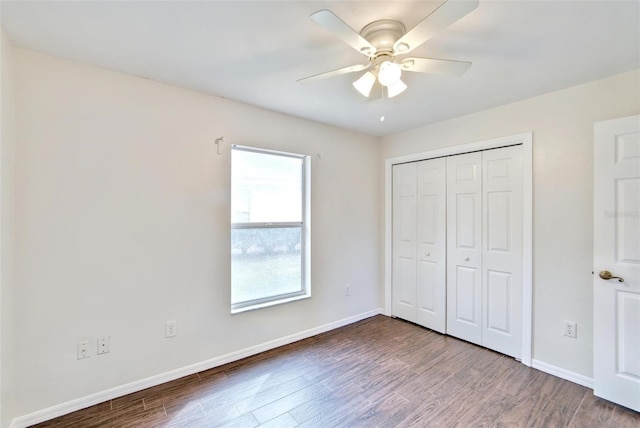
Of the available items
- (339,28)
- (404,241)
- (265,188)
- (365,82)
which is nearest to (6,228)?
(265,188)

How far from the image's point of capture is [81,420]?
1.84m

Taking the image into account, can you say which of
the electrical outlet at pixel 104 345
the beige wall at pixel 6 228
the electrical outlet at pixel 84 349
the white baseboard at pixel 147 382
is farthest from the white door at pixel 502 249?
the beige wall at pixel 6 228

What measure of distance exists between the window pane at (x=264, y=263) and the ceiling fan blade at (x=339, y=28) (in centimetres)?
188

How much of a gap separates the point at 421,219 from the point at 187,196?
2557 millimetres

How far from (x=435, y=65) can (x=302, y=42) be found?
78 centimetres

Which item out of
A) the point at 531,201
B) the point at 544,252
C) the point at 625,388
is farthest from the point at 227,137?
the point at 625,388

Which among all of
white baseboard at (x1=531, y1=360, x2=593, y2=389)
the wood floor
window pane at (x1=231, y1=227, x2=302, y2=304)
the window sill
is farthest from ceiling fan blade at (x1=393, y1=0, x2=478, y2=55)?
white baseboard at (x1=531, y1=360, x2=593, y2=389)

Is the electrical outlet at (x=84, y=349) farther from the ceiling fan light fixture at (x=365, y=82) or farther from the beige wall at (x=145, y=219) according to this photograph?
the ceiling fan light fixture at (x=365, y=82)

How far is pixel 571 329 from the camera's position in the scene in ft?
7.59

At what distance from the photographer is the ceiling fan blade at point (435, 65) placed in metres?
1.52

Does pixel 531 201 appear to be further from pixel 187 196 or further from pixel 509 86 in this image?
pixel 187 196

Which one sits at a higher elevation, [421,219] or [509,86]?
[509,86]

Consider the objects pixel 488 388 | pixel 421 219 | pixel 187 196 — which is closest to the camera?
pixel 488 388

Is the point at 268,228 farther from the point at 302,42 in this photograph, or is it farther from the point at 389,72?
the point at 389,72
